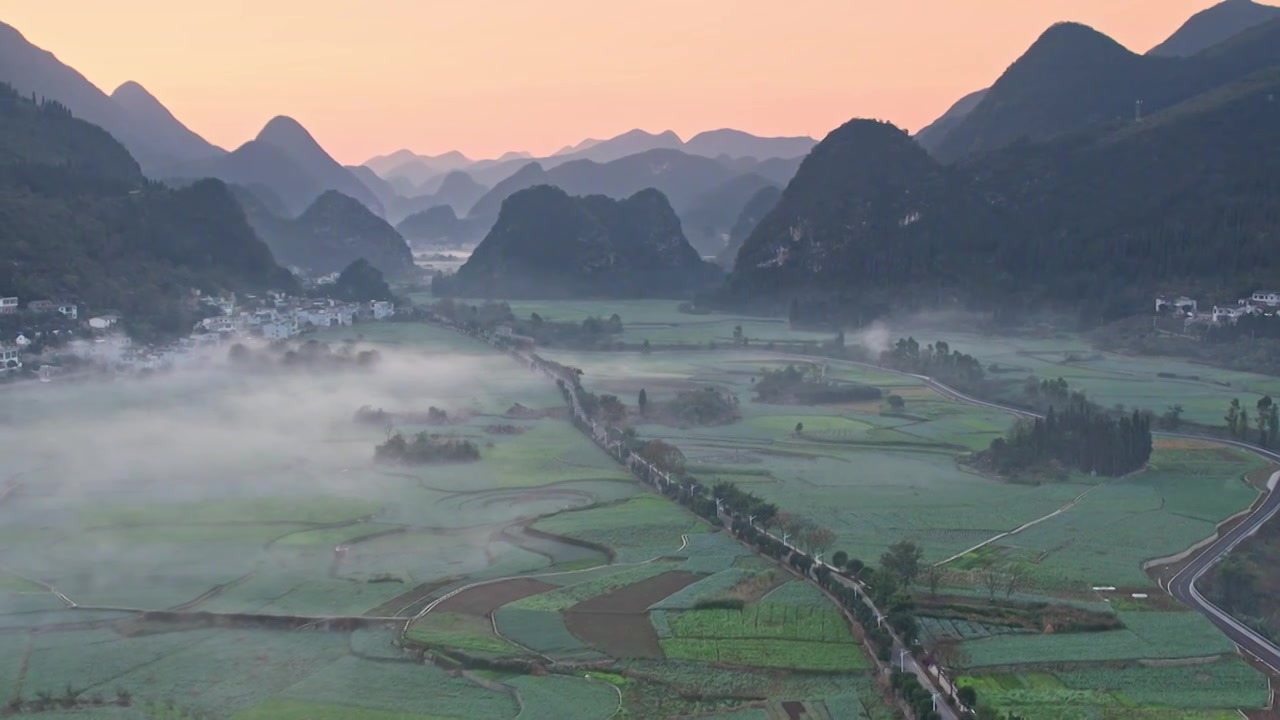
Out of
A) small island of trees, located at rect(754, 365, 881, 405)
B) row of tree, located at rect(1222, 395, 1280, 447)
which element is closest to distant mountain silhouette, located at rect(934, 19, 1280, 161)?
small island of trees, located at rect(754, 365, 881, 405)

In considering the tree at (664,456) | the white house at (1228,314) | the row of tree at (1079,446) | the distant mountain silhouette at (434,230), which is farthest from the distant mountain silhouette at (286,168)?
the row of tree at (1079,446)

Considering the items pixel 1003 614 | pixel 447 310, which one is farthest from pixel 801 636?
pixel 447 310

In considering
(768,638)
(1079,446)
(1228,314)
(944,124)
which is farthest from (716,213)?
(768,638)

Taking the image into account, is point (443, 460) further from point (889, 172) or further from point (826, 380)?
point (889, 172)

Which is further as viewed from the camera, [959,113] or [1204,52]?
[959,113]

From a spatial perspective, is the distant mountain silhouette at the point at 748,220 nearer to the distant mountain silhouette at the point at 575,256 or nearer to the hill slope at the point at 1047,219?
the distant mountain silhouette at the point at 575,256

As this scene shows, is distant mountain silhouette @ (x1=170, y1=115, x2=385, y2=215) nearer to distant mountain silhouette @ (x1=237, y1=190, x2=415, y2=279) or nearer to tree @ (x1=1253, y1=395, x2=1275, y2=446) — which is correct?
distant mountain silhouette @ (x1=237, y1=190, x2=415, y2=279)
